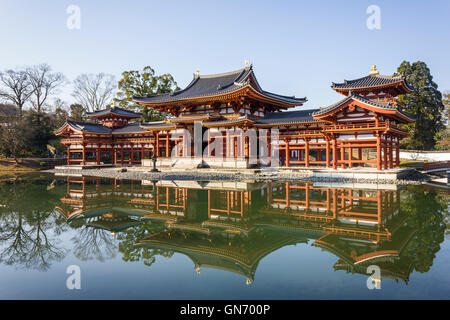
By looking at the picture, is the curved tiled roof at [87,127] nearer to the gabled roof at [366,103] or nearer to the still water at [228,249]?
the still water at [228,249]

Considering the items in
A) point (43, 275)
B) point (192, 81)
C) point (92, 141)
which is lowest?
point (43, 275)

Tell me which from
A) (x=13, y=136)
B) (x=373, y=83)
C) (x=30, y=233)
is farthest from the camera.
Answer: (x=13, y=136)

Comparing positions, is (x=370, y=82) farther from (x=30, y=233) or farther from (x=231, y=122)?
(x=30, y=233)

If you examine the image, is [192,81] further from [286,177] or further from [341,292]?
[341,292]

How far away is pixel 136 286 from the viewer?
15.8ft

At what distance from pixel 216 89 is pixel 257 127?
6842 millimetres

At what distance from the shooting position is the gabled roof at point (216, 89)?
94.4ft

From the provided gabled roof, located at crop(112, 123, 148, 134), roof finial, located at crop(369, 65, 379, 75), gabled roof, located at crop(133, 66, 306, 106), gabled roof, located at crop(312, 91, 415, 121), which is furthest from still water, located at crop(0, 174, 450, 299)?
gabled roof, located at crop(112, 123, 148, 134)

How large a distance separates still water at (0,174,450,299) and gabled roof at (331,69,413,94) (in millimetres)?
13492

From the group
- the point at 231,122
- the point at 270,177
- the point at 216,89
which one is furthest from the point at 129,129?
the point at 270,177

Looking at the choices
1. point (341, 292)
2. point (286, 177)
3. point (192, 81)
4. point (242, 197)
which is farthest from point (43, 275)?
point (192, 81)

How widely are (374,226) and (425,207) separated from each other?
3942 millimetres

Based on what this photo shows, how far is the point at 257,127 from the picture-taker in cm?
2738
